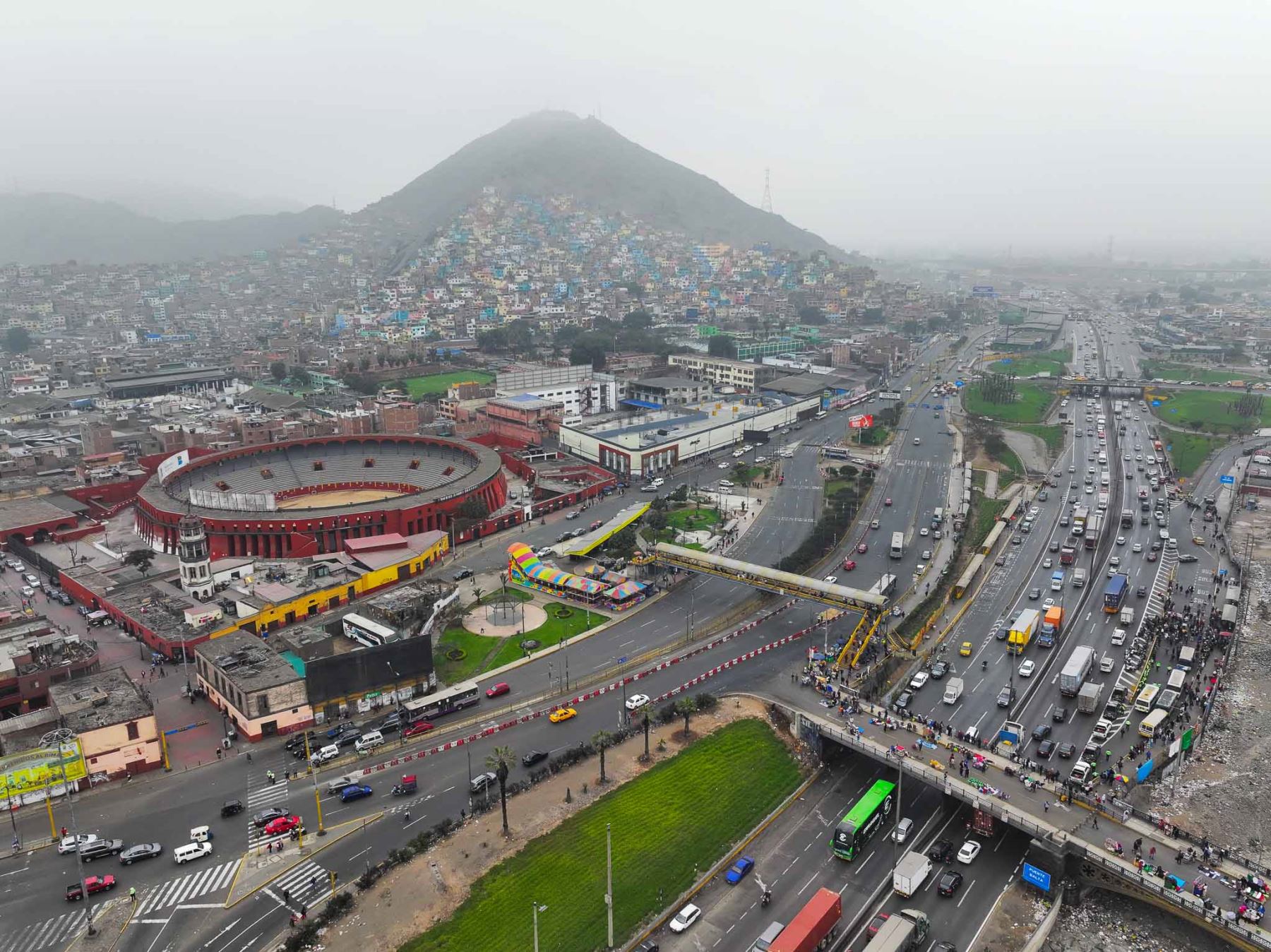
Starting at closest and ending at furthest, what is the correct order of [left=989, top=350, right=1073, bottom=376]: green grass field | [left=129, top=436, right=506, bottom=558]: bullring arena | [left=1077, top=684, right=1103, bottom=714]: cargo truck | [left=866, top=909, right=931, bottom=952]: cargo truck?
1. [left=866, top=909, right=931, bottom=952]: cargo truck
2. [left=1077, top=684, right=1103, bottom=714]: cargo truck
3. [left=129, top=436, right=506, bottom=558]: bullring arena
4. [left=989, top=350, right=1073, bottom=376]: green grass field

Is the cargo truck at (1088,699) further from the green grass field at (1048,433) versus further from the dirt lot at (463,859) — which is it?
the green grass field at (1048,433)

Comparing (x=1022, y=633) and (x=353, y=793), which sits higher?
(x=1022, y=633)

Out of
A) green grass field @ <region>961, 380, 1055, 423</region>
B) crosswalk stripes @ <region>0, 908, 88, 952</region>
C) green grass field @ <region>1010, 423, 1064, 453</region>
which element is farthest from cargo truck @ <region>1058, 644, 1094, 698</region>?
green grass field @ <region>961, 380, 1055, 423</region>

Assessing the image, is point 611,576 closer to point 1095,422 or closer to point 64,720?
point 64,720

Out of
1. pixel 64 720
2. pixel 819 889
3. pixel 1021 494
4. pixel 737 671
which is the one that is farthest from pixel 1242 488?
pixel 64 720

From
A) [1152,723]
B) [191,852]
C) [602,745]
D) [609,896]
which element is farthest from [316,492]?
[1152,723]

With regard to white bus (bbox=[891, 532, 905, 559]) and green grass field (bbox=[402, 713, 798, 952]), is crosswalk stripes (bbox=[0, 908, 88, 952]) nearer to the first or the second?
green grass field (bbox=[402, 713, 798, 952])

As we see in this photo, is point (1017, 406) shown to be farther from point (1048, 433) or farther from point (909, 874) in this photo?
point (909, 874)
